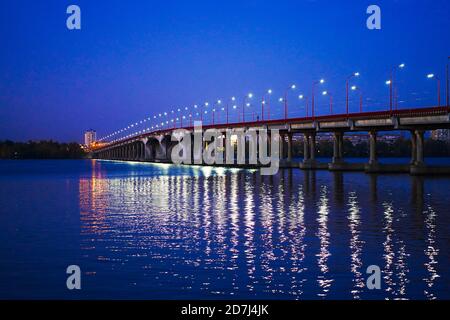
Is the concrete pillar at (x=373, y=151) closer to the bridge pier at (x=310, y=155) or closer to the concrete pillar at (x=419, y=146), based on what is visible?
the concrete pillar at (x=419, y=146)

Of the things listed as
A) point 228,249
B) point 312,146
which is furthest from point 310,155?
point 228,249

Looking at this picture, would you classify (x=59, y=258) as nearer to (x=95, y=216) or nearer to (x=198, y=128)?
(x=95, y=216)

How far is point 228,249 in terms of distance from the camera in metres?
25.7

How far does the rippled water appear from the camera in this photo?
18922 millimetres

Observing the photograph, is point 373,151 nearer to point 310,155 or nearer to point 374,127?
point 374,127

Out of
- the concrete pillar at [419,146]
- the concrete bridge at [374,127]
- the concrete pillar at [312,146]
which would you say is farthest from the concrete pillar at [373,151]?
the concrete pillar at [312,146]

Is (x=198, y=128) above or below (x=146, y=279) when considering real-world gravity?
above

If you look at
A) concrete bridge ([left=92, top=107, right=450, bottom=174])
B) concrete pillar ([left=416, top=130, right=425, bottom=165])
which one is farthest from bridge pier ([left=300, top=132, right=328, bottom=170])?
concrete pillar ([left=416, top=130, right=425, bottom=165])

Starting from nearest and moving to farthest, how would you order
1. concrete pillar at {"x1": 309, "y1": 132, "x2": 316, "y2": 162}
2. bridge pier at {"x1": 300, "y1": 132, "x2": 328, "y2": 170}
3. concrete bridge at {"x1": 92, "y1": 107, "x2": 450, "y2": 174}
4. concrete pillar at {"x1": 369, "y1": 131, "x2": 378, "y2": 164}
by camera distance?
concrete bridge at {"x1": 92, "y1": 107, "x2": 450, "y2": 174}
concrete pillar at {"x1": 369, "y1": 131, "x2": 378, "y2": 164}
bridge pier at {"x1": 300, "y1": 132, "x2": 328, "y2": 170}
concrete pillar at {"x1": 309, "y1": 132, "x2": 316, "y2": 162}

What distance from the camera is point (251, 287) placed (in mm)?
18969

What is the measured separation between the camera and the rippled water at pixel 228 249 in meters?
18.9

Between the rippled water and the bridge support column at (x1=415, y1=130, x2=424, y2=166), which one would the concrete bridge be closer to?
the bridge support column at (x1=415, y1=130, x2=424, y2=166)
